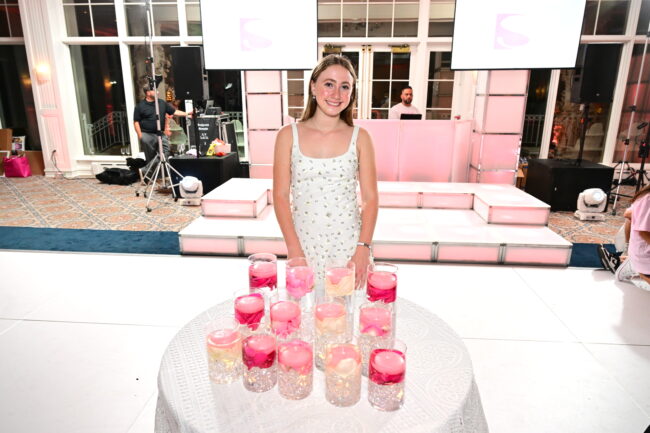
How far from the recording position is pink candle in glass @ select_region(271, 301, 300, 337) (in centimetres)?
115

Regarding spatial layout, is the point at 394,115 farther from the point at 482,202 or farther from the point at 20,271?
the point at 20,271

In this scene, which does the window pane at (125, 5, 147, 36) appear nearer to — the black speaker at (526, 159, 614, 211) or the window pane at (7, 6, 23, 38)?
the window pane at (7, 6, 23, 38)

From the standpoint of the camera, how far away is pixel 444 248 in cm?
386

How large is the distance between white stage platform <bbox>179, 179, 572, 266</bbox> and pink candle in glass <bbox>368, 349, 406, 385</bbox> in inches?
112

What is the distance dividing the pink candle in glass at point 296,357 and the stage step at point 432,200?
3.50 metres

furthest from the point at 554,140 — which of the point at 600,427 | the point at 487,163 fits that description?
the point at 600,427

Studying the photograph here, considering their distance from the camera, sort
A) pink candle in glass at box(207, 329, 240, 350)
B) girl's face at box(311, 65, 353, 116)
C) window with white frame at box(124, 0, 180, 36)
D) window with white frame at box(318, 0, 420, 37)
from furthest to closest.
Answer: window with white frame at box(124, 0, 180, 36)
window with white frame at box(318, 0, 420, 37)
girl's face at box(311, 65, 353, 116)
pink candle in glass at box(207, 329, 240, 350)

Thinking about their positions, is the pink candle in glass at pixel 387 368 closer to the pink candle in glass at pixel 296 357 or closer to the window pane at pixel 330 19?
the pink candle in glass at pixel 296 357

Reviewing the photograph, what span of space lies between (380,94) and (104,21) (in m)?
5.26

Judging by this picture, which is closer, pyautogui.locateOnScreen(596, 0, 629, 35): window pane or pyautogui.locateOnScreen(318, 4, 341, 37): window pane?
pyautogui.locateOnScreen(596, 0, 629, 35): window pane

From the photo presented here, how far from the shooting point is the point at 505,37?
207 inches

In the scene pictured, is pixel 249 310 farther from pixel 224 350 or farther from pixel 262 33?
pixel 262 33

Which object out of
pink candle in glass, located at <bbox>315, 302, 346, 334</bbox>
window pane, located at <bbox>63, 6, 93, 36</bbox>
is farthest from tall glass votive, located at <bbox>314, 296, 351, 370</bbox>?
window pane, located at <bbox>63, 6, 93, 36</bbox>

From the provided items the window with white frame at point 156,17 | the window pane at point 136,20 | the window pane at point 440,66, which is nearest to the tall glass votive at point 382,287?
the window pane at point 440,66
